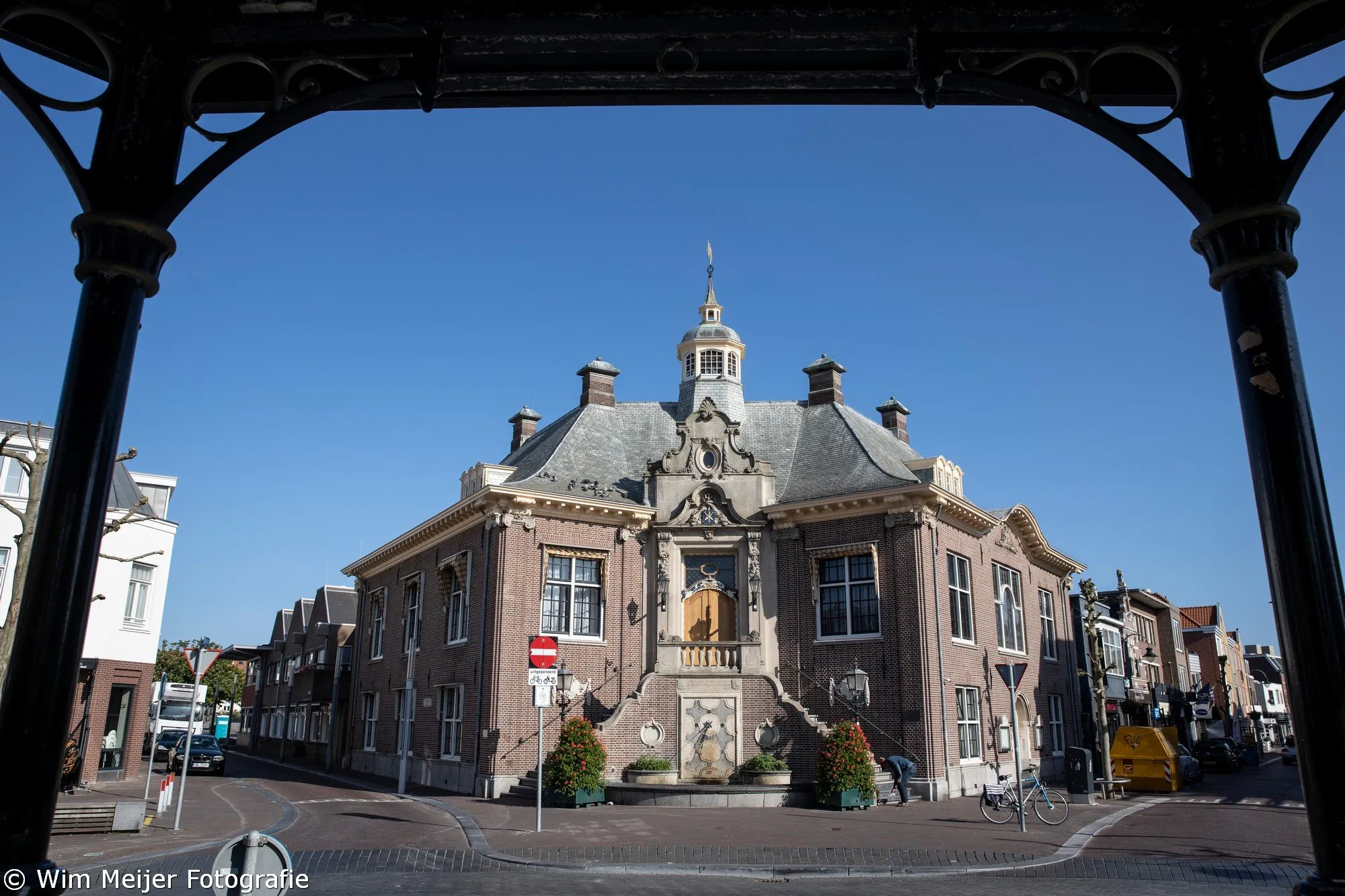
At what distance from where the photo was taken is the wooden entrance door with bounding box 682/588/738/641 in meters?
25.6

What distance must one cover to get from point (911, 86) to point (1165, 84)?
4.15 feet

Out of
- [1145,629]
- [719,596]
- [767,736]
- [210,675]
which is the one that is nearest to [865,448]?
[719,596]

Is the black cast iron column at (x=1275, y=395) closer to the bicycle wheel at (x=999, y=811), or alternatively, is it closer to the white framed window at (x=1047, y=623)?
the bicycle wheel at (x=999, y=811)

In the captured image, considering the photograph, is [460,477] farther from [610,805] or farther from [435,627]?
[610,805]

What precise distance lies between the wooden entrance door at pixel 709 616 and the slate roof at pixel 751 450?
124 inches

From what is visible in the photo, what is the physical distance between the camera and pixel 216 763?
32562mm

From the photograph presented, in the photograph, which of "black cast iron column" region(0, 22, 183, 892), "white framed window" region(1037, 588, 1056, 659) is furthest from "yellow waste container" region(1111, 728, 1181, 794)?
"black cast iron column" region(0, 22, 183, 892)

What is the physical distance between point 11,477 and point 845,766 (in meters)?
24.5

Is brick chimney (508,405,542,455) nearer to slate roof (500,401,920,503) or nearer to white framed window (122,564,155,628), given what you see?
slate roof (500,401,920,503)

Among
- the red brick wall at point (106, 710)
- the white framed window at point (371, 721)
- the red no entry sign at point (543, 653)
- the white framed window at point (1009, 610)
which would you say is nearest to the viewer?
the red no entry sign at point (543, 653)

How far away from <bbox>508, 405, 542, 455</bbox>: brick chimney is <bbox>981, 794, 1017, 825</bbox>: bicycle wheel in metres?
21.8

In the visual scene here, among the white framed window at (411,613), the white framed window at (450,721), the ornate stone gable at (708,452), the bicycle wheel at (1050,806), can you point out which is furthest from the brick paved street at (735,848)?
the ornate stone gable at (708,452)

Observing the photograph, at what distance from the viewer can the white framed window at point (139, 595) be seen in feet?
94.9

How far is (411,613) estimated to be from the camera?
1232 inches
